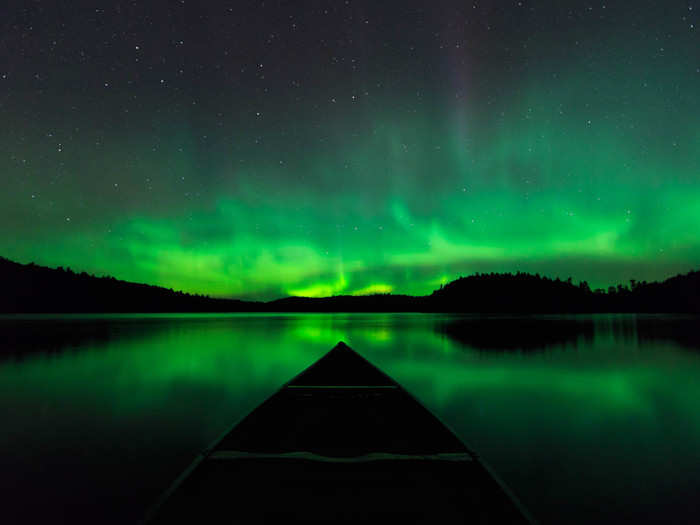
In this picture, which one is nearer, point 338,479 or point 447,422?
point 338,479

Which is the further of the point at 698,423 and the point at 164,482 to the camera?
the point at 698,423

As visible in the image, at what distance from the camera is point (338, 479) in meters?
4.77

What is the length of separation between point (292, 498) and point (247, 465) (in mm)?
978

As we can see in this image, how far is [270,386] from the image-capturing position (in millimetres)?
18828

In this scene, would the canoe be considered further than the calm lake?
No

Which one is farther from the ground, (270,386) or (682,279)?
(682,279)

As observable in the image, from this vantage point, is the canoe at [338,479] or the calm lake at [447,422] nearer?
the canoe at [338,479]

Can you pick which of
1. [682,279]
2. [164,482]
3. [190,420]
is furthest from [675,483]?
[682,279]

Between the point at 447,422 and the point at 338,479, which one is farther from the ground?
the point at 338,479

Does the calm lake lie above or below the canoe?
below

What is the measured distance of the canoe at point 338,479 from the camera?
4125 mm

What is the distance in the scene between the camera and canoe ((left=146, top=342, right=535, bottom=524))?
4125 mm

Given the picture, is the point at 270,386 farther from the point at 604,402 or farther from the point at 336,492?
the point at 336,492

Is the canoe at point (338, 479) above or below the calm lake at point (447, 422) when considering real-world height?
above
